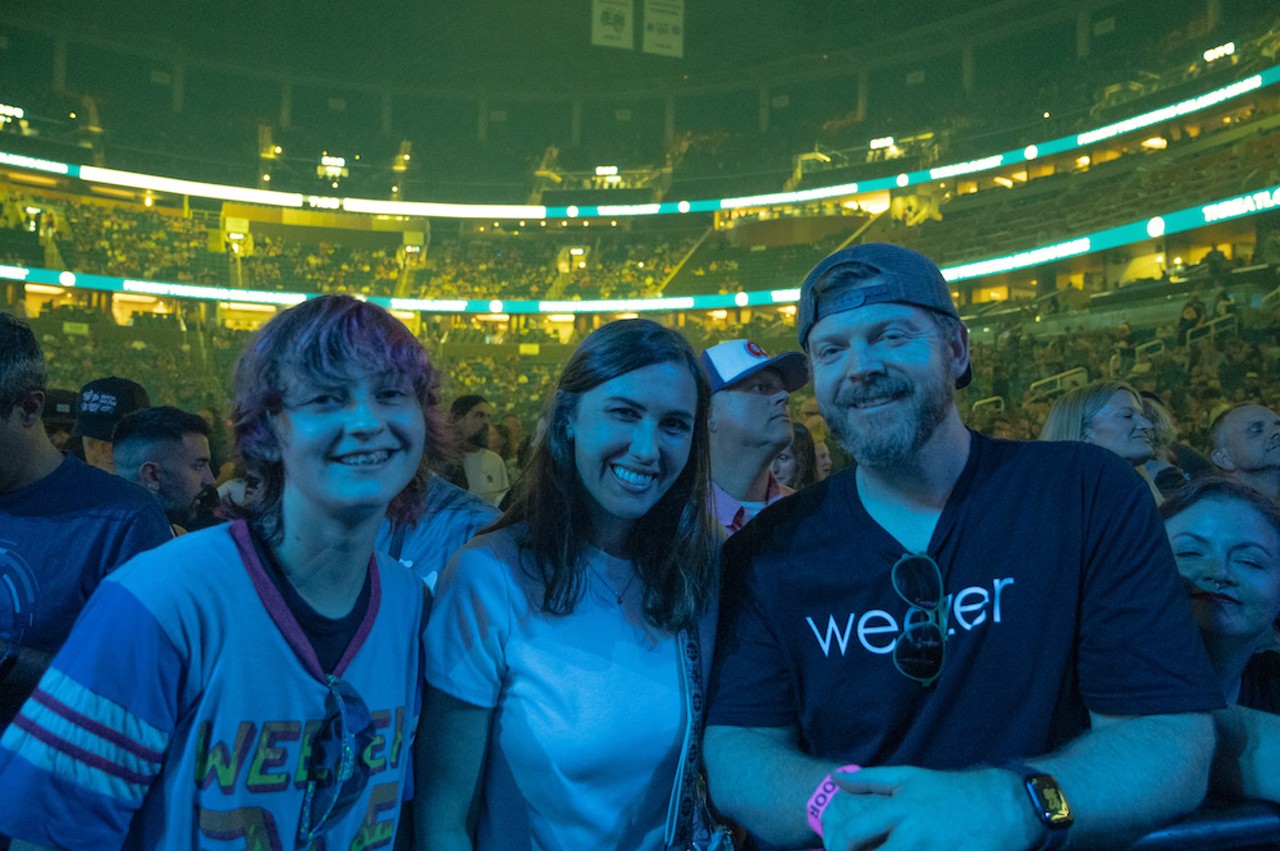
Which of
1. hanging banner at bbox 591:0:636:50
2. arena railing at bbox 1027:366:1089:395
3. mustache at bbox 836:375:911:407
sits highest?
hanging banner at bbox 591:0:636:50

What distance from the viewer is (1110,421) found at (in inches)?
168

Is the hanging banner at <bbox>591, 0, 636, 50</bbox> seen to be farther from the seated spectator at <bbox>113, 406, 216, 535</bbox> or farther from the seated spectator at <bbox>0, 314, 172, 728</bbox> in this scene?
the seated spectator at <bbox>0, 314, 172, 728</bbox>

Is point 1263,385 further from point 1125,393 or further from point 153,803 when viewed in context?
point 153,803

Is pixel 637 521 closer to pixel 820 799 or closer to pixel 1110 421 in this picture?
pixel 820 799

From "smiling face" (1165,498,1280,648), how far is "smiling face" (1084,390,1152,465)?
8.58 feet

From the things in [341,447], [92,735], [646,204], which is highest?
[646,204]

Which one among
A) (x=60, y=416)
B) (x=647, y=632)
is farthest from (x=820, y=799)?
(x=60, y=416)

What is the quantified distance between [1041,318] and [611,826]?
23.5 meters

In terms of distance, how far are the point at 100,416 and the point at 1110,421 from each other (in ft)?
16.7

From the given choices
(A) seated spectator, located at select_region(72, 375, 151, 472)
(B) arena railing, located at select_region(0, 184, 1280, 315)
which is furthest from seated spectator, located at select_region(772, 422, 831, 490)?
(B) arena railing, located at select_region(0, 184, 1280, 315)

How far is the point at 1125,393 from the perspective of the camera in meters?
4.35

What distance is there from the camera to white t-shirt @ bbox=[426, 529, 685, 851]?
5.55ft

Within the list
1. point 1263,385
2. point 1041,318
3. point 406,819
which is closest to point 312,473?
point 406,819

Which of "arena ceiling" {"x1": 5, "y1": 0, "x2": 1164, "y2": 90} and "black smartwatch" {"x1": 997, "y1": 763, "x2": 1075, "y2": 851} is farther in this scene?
"arena ceiling" {"x1": 5, "y1": 0, "x2": 1164, "y2": 90}
